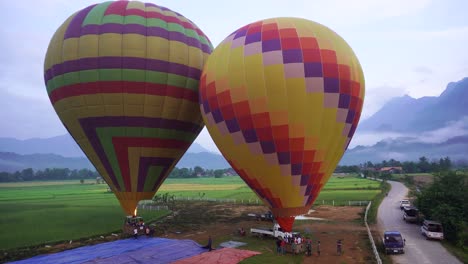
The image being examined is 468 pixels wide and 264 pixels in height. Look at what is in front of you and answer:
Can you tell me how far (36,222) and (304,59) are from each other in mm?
29798

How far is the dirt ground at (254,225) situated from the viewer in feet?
76.7

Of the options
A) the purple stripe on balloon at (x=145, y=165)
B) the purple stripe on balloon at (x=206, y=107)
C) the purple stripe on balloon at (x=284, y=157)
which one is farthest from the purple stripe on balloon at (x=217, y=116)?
the purple stripe on balloon at (x=145, y=165)

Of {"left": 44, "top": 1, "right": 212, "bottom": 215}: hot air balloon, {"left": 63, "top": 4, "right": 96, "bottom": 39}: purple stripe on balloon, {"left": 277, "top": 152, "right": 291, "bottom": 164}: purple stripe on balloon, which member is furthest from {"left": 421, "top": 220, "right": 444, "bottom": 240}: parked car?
{"left": 63, "top": 4, "right": 96, "bottom": 39}: purple stripe on balloon

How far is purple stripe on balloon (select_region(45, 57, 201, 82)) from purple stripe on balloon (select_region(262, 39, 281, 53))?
7854mm

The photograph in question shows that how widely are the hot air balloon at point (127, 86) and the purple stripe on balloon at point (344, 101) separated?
35.6 ft

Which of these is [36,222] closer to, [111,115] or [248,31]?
[111,115]

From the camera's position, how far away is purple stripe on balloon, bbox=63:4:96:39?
83.3 feet

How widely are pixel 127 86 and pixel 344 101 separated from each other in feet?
44.8

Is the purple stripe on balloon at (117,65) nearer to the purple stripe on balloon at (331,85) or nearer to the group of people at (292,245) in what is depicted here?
the purple stripe on balloon at (331,85)

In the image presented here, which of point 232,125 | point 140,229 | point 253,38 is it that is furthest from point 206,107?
point 140,229

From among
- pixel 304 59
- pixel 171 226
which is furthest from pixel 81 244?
pixel 304 59

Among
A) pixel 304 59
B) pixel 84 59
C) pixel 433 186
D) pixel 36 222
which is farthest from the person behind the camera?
pixel 36 222

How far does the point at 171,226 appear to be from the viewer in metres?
33.4

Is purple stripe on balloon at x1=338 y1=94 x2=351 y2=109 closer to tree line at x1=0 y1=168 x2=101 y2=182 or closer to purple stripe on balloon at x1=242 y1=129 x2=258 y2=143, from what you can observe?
purple stripe on balloon at x1=242 y1=129 x2=258 y2=143
